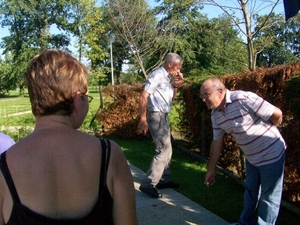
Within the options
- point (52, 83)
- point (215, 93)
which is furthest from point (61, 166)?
point (215, 93)

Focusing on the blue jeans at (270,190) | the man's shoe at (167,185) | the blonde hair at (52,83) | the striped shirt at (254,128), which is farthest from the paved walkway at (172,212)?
the blonde hair at (52,83)

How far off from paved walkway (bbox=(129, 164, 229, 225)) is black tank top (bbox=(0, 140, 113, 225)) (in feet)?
9.56

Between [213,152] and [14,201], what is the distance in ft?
8.58

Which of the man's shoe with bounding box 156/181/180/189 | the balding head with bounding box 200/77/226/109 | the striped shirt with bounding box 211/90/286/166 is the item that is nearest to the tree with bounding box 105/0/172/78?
the man's shoe with bounding box 156/181/180/189

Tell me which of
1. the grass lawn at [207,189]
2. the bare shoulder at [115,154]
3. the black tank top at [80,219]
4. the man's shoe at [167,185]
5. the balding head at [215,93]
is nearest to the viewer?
the black tank top at [80,219]

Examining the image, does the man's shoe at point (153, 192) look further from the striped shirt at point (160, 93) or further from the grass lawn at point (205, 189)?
the striped shirt at point (160, 93)

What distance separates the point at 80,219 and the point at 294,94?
10.6 feet

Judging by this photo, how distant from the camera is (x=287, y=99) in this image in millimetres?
4227

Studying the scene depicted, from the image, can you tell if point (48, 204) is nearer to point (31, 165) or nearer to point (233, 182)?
point (31, 165)

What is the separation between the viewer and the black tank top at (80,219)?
141 centimetres

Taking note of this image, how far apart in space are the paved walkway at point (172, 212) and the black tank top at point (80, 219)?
2915 mm

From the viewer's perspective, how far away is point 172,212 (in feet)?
15.0

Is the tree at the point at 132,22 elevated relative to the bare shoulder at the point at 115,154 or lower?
elevated

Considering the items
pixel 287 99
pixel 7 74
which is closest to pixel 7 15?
pixel 7 74
